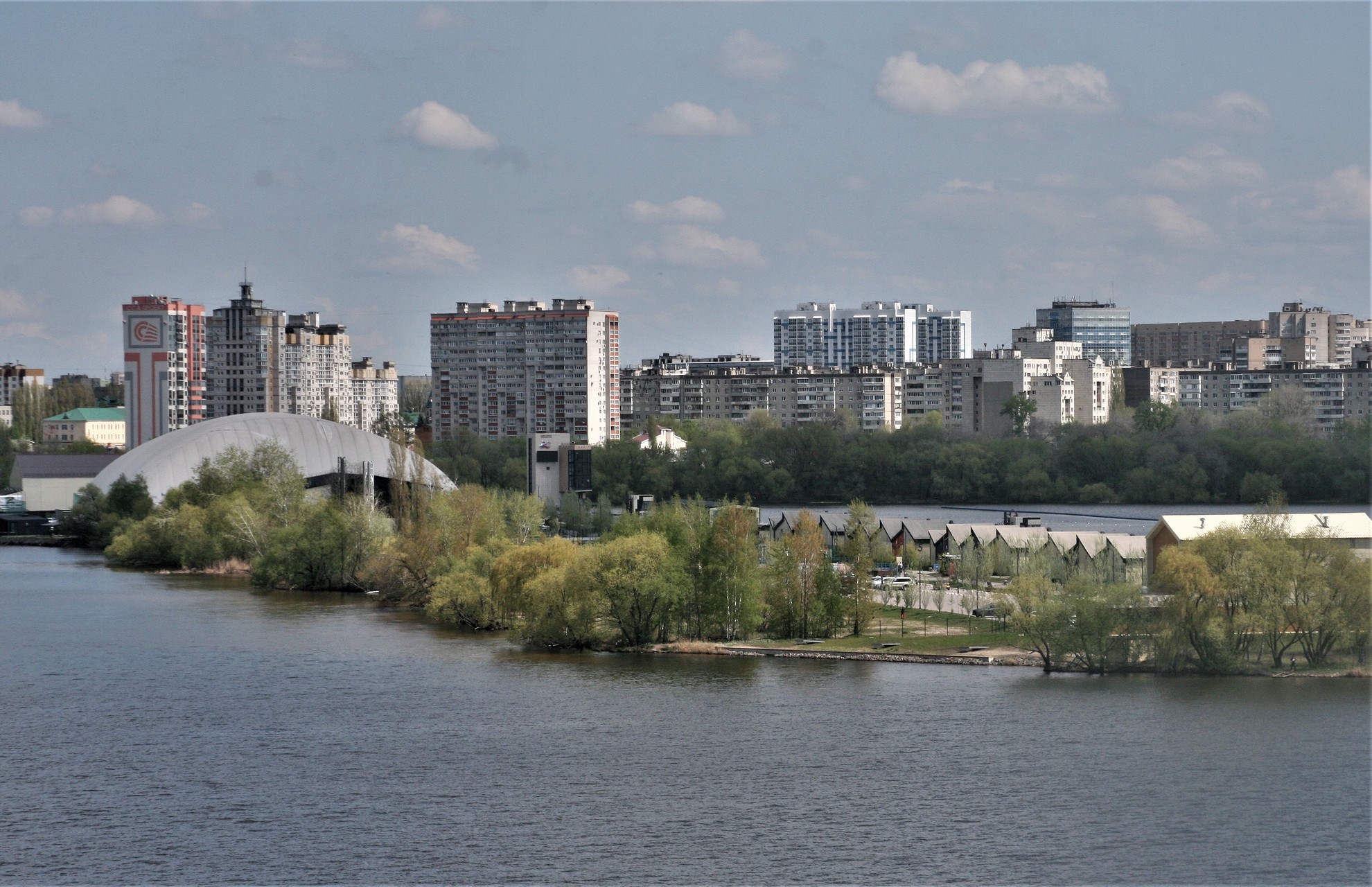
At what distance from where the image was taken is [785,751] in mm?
13562

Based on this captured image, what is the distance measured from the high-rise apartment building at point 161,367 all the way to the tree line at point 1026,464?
1919cm

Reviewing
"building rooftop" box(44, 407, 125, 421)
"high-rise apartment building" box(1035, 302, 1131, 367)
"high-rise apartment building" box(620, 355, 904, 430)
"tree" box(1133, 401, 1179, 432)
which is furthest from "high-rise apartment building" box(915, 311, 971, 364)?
"building rooftop" box(44, 407, 125, 421)

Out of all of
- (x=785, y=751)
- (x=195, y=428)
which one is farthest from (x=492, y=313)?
(x=785, y=751)

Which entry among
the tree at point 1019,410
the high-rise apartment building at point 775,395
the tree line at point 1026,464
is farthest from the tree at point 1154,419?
the high-rise apartment building at point 775,395

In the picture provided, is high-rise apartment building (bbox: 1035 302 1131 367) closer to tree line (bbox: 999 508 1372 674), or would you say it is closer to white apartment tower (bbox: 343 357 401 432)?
white apartment tower (bbox: 343 357 401 432)

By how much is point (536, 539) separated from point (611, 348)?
32.7 meters

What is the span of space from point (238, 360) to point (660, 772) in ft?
185

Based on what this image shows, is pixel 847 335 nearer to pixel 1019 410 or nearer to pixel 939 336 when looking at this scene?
pixel 939 336

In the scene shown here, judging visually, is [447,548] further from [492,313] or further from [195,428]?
[492,313]

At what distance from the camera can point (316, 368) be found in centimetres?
6938

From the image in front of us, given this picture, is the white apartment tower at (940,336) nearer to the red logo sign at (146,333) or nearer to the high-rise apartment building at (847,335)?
the high-rise apartment building at (847,335)

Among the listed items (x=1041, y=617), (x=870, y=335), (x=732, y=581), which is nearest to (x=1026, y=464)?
(x=732, y=581)

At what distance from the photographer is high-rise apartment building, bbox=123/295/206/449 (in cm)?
5894

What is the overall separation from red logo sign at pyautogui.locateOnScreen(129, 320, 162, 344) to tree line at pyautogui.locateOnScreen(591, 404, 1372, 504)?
20.7 metres
